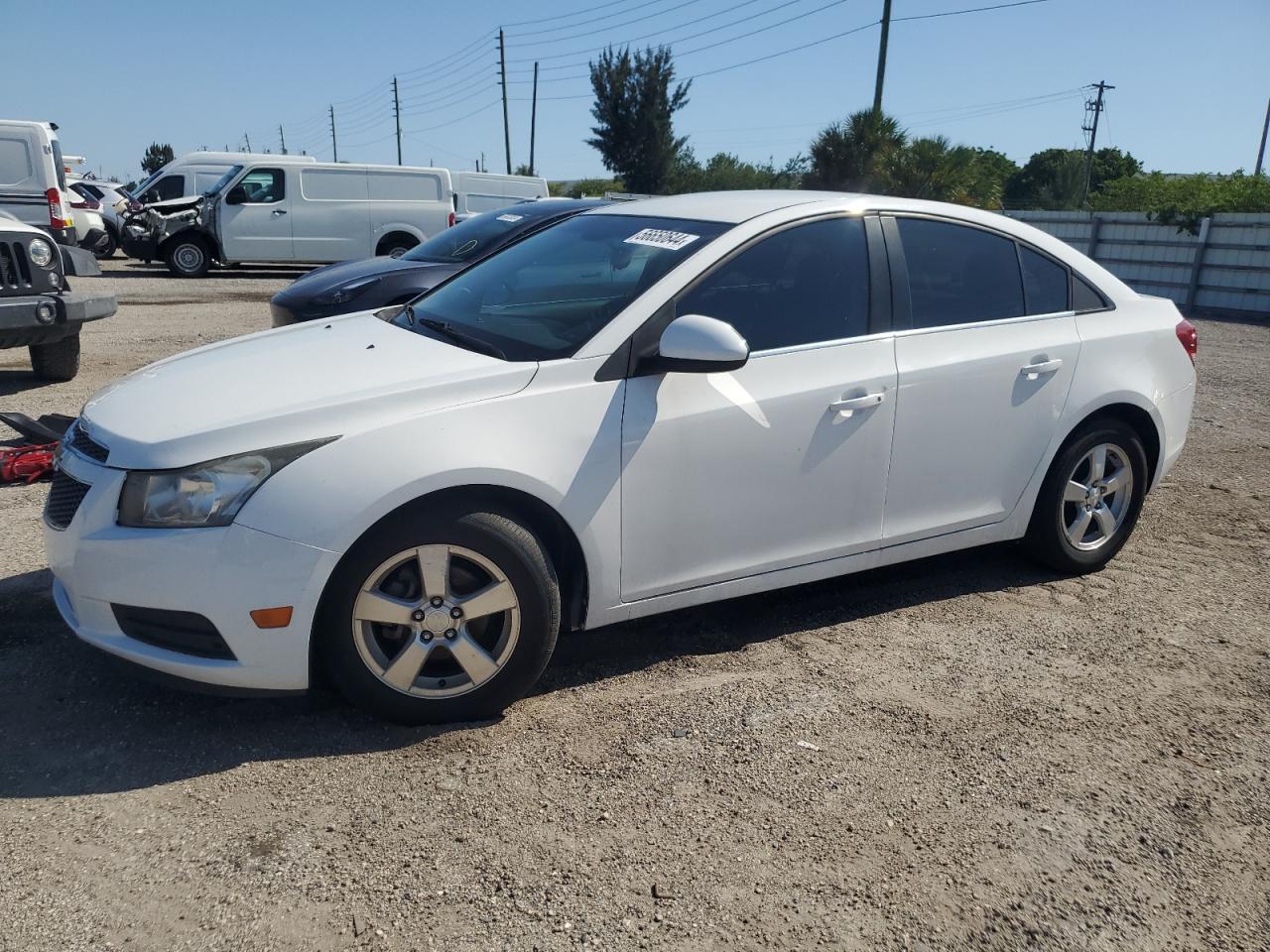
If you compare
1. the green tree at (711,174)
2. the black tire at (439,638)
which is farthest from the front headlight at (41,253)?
the green tree at (711,174)

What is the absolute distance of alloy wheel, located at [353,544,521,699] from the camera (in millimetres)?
3053

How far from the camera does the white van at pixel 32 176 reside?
13.5 m

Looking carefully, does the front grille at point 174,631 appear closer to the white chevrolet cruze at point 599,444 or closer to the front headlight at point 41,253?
the white chevrolet cruze at point 599,444

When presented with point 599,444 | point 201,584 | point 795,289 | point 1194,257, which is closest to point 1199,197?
point 1194,257

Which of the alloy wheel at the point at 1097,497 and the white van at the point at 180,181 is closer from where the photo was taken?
the alloy wheel at the point at 1097,497

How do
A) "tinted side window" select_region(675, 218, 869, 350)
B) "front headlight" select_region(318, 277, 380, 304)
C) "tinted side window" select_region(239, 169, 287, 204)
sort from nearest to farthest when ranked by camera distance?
1. "tinted side window" select_region(675, 218, 869, 350)
2. "front headlight" select_region(318, 277, 380, 304)
3. "tinted side window" select_region(239, 169, 287, 204)

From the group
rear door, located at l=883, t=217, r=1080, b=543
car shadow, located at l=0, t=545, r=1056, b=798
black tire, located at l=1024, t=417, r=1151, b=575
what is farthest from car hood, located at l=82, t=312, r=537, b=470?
black tire, located at l=1024, t=417, r=1151, b=575

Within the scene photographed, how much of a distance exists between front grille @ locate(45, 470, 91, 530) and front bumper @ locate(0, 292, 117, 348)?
4672mm

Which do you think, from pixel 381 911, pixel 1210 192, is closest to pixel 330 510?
pixel 381 911

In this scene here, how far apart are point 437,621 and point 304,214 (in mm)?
17746

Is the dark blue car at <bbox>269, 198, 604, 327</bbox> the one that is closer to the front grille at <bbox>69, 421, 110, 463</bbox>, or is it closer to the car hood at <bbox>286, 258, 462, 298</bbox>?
the car hood at <bbox>286, 258, 462, 298</bbox>

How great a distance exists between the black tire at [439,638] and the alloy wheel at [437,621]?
0.01m

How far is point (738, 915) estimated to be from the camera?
2.45m

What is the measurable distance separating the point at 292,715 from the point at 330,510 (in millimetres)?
801
